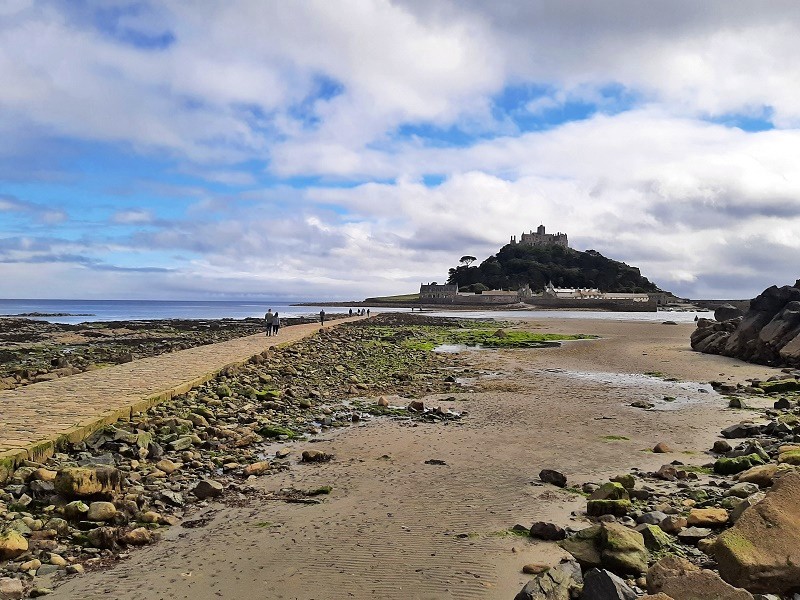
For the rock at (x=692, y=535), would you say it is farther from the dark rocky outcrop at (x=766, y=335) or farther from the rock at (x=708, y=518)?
the dark rocky outcrop at (x=766, y=335)

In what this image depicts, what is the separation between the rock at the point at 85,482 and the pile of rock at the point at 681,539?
4.84 m

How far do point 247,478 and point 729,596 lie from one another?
6228 millimetres

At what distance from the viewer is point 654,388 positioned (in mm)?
18469

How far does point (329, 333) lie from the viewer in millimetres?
37969

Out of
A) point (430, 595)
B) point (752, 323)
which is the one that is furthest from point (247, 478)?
point (752, 323)

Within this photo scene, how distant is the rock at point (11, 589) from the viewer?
4715mm

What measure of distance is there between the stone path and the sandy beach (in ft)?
8.61

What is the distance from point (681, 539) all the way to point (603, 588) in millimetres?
1991

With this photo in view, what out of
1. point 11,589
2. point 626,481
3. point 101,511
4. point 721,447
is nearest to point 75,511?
point 101,511

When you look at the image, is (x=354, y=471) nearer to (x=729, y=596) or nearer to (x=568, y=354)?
(x=729, y=596)

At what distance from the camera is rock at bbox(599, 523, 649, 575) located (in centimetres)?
500

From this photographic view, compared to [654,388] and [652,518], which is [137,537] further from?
[654,388]

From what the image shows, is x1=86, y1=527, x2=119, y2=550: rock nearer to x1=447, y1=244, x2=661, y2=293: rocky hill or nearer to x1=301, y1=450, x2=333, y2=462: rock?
x1=301, y1=450, x2=333, y2=462: rock

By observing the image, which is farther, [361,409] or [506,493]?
[361,409]
